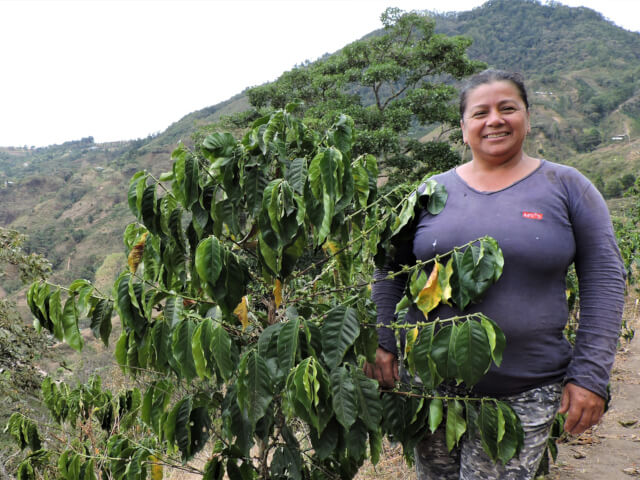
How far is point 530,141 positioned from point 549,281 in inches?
1425

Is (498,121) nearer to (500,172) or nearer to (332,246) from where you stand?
(500,172)

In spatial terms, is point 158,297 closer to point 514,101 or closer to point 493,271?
point 493,271

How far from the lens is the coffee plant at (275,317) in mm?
1120

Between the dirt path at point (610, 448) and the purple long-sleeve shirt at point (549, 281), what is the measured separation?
218 centimetres

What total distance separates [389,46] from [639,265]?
10.2 m

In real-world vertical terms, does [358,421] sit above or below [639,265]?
above

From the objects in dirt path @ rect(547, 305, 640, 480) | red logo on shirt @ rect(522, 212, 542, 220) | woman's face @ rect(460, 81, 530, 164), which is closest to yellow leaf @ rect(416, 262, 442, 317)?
red logo on shirt @ rect(522, 212, 542, 220)

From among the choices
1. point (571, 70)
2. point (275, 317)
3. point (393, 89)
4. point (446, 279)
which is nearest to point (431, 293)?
point (446, 279)

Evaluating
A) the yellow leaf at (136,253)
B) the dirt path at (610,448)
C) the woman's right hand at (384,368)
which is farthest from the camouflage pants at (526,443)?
the dirt path at (610,448)

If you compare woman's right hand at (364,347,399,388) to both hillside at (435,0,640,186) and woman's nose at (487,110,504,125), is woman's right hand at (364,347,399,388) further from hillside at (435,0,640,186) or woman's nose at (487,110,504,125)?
hillside at (435,0,640,186)

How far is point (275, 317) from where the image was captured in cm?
153

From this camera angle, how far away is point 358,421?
1192mm

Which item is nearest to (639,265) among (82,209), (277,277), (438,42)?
(277,277)

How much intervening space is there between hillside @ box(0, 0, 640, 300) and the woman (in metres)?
22.3
